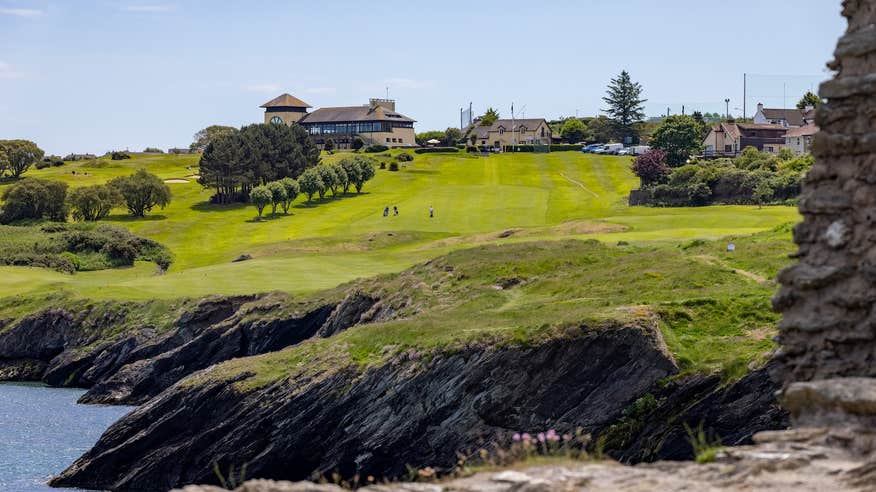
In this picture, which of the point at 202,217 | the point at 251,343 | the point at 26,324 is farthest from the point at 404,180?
the point at 251,343

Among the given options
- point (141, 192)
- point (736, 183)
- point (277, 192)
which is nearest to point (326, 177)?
point (277, 192)

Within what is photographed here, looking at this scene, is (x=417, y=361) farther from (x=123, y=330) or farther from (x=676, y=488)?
(x=123, y=330)

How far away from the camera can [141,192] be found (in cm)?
13075

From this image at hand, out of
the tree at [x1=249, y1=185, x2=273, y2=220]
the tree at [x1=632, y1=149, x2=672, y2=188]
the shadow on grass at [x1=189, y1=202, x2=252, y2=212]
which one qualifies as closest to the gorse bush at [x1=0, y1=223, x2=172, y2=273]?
the tree at [x1=249, y1=185, x2=273, y2=220]

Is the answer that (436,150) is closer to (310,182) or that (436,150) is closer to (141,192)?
(310,182)

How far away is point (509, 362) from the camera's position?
1281 inches

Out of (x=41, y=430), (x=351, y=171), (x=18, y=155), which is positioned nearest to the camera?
(x=41, y=430)

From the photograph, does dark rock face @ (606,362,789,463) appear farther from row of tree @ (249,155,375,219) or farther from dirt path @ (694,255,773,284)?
row of tree @ (249,155,375,219)

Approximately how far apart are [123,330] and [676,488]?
183ft

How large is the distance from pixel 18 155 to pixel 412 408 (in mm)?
147214

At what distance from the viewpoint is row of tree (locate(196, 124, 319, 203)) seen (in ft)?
463

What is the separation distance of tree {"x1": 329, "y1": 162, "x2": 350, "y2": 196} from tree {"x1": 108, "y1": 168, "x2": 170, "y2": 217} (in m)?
18.9

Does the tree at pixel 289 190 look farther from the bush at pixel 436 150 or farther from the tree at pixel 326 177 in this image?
the bush at pixel 436 150

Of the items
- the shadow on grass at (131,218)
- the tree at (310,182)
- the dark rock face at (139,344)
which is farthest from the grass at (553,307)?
the tree at (310,182)
